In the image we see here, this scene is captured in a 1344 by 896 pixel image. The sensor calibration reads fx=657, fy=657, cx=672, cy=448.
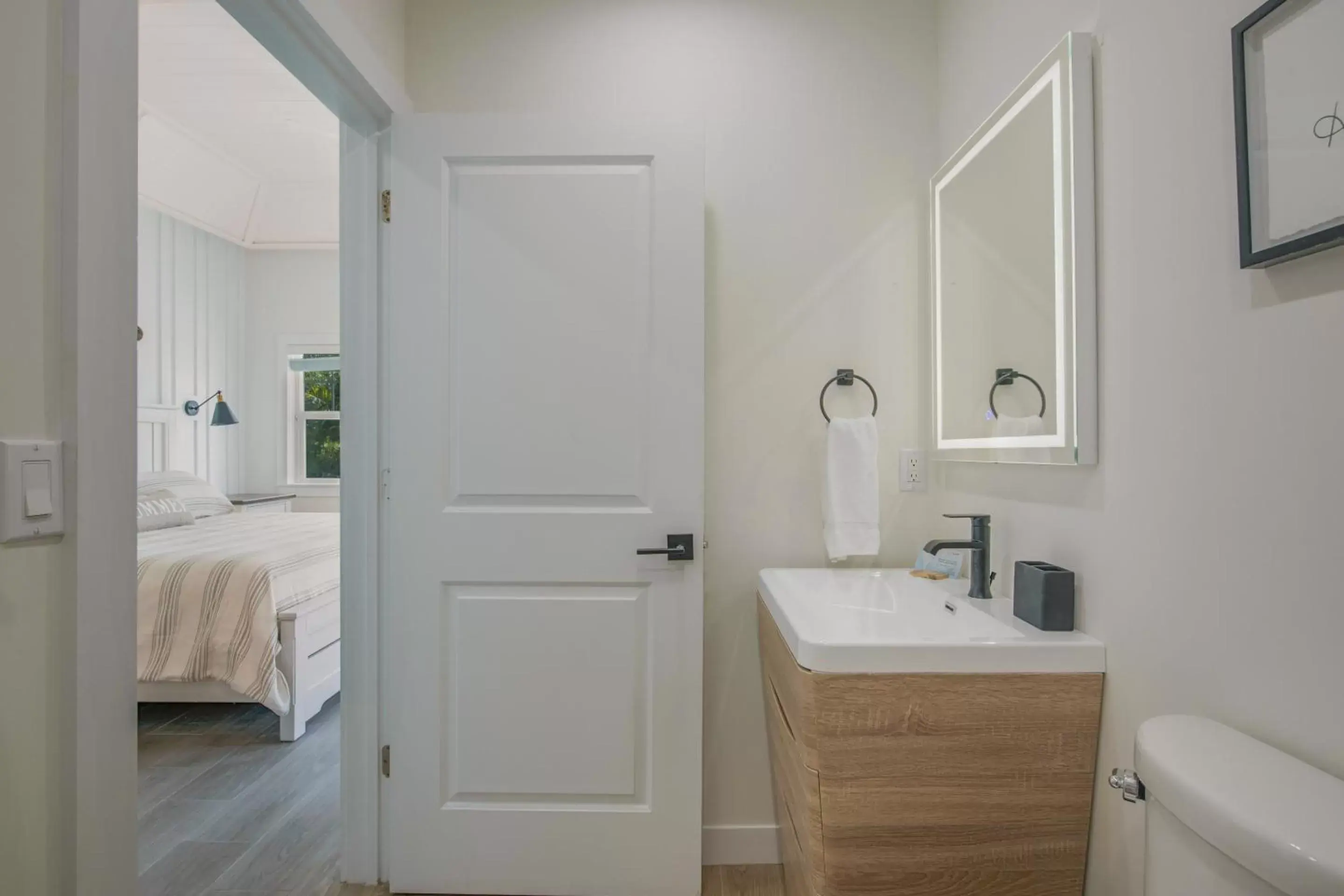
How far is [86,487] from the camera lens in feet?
2.67

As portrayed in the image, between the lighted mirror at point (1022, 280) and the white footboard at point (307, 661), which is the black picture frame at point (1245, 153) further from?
the white footboard at point (307, 661)

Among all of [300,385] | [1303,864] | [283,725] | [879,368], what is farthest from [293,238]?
[1303,864]

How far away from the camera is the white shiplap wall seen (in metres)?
4.30

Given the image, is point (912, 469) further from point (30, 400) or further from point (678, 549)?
point (30, 400)

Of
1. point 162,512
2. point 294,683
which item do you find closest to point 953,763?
point 294,683

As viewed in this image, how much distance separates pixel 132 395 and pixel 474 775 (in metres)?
1.24

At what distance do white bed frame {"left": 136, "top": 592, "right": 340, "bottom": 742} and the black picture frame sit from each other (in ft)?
9.23

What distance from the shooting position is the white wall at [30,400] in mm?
729

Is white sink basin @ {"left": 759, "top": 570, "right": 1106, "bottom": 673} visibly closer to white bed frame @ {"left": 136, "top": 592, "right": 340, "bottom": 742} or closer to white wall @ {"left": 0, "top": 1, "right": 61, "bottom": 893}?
white wall @ {"left": 0, "top": 1, "right": 61, "bottom": 893}

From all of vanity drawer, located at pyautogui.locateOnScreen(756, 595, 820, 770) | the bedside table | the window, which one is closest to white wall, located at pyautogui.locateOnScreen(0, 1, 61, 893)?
vanity drawer, located at pyautogui.locateOnScreen(756, 595, 820, 770)

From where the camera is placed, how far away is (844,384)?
1.85 metres

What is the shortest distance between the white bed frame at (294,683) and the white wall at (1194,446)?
2.53 meters

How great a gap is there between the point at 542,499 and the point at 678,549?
0.37 metres

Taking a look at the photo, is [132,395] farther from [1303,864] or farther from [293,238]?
[293,238]
